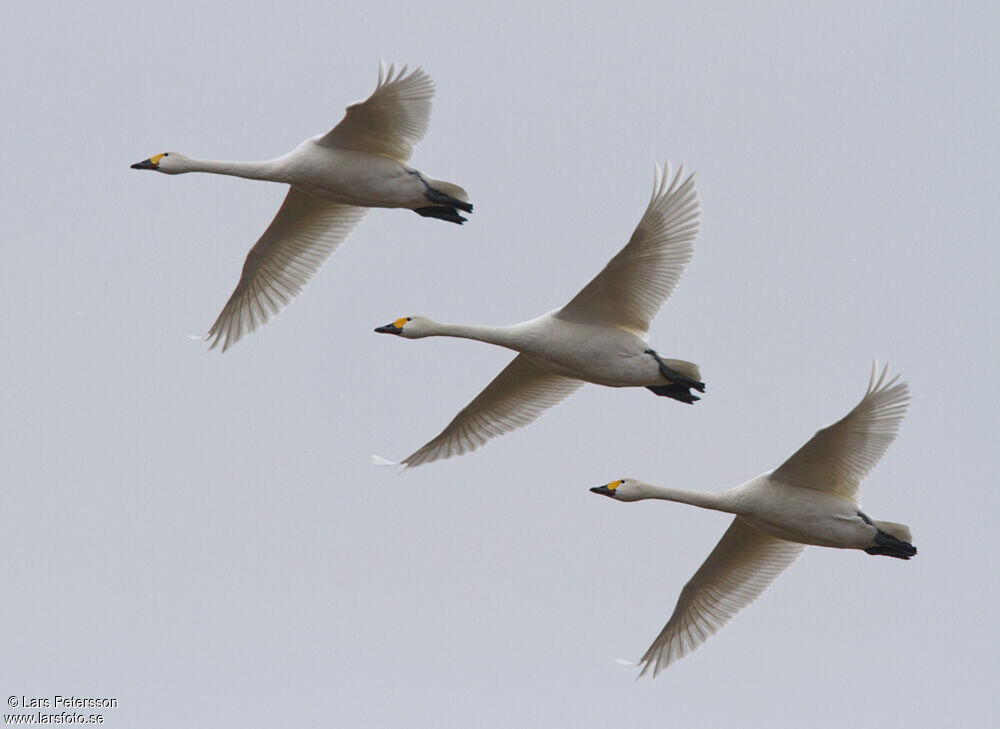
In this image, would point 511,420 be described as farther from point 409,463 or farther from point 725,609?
point 725,609

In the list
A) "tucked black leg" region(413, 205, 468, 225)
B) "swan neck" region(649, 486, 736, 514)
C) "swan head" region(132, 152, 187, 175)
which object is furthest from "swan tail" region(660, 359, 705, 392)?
"swan head" region(132, 152, 187, 175)

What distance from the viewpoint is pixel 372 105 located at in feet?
97.5

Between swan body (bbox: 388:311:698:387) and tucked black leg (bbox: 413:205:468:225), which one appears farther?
tucked black leg (bbox: 413:205:468:225)

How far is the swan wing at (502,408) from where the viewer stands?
32.5 metres

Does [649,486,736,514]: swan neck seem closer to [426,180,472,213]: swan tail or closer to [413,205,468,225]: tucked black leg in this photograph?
[413,205,468,225]: tucked black leg

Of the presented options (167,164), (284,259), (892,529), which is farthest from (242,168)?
(892,529)

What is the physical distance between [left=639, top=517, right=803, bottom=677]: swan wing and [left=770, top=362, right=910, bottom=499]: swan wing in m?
2.23

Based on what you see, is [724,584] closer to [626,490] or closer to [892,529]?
[626,490]

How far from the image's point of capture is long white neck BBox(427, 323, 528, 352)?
29375mm

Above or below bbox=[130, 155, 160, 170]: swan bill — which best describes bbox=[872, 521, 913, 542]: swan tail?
below

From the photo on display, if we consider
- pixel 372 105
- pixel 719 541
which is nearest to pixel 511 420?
pixel 719 541

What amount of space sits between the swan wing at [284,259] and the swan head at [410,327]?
2909 millimetres

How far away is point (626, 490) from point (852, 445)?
3.58 m

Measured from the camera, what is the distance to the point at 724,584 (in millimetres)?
31734
